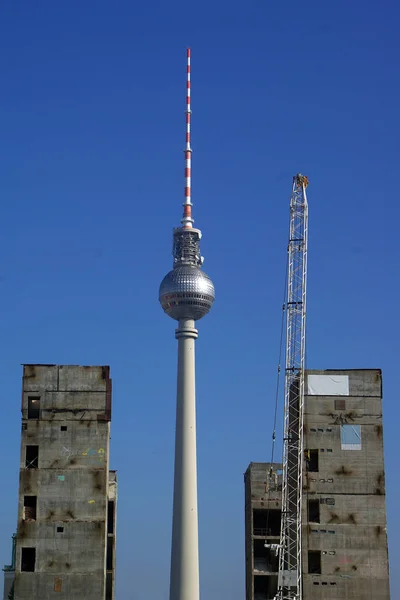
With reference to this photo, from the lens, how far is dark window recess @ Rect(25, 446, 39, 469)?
118438 mm

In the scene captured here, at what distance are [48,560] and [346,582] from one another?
34.6 meters

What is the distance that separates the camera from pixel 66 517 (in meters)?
116

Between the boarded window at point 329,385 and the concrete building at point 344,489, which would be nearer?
the concrete building at point 344,489

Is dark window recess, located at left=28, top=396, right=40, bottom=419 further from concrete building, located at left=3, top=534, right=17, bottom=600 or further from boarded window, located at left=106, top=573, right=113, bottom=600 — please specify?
concrete building, located at left=3, top=534, right=17, bottom=600

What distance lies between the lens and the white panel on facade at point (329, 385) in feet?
415

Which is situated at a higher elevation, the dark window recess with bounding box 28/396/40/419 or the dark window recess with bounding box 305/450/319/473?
the dark window recess with bounding box 28/396/40/419

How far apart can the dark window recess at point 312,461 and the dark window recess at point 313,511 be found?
12.6ft

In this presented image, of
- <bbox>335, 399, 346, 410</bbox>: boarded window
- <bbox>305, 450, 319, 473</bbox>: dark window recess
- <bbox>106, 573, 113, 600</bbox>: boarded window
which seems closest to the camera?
<bbox>335, 399, 346, 410</bbox>: boarded window

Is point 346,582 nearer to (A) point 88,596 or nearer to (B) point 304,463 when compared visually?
(B) point 304,463

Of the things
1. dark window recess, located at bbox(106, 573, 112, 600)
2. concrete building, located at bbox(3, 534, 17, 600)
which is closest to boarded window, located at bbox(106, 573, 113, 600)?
dark window recess, located at bbox(106, 573, 112, 600)

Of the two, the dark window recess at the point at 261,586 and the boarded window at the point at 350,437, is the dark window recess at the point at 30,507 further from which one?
the boarded window at the point at 350,437

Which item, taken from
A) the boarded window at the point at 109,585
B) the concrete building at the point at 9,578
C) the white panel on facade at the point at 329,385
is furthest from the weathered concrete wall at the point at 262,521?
the concrete building at the point at 9,578

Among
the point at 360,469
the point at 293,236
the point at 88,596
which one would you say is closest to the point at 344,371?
the point at 360,469

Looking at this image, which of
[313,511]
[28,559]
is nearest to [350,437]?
[313,511]
